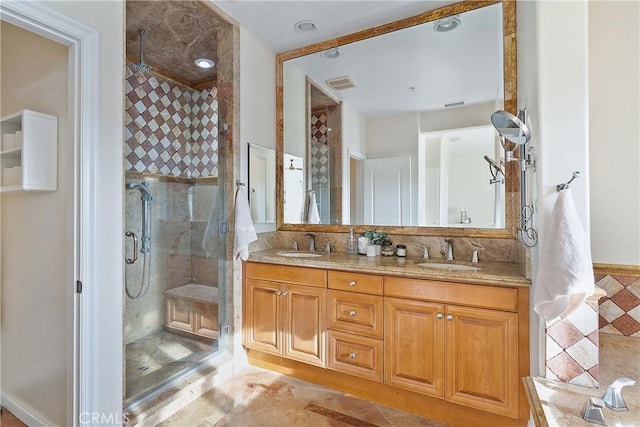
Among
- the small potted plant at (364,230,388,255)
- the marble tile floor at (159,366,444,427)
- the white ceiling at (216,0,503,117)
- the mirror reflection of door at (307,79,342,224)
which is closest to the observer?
the marble tile floor at (159,366,444,427)

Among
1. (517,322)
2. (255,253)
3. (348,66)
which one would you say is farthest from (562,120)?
(255,253)

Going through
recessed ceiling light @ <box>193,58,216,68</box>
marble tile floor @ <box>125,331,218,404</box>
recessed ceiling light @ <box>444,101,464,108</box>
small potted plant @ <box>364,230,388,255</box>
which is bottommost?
marble tile floor @ <box>125,331,218,404</box>

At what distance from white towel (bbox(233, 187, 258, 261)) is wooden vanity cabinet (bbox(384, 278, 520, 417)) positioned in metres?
1.12

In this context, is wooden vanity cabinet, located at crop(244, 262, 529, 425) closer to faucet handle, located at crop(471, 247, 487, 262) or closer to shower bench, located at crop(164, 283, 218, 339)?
shower bench, located at crop(164, 283, 218, 339)

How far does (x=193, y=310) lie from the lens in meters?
2.64

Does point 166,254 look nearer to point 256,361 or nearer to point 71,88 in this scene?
point 256,361

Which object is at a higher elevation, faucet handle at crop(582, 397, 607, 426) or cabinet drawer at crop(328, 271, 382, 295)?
cabinet drawer at crop(328, 271, 382, 295)

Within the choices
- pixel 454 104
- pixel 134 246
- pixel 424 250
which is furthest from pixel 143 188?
pixel 454 104

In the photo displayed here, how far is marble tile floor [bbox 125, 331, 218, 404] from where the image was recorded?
6.23 feet

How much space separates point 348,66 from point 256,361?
264 centimetres

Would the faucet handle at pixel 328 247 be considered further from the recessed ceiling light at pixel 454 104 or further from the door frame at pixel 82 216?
the door frame at pixel 82 216

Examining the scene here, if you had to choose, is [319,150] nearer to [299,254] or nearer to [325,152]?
[325,152]

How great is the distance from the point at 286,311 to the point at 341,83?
2.01 m

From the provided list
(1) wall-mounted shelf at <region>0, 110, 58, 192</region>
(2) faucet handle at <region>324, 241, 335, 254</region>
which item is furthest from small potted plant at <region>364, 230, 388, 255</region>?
(1) wall-mounted shelf at <region>0, 110, 58, 192</region>
